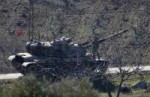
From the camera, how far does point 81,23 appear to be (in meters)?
73.0

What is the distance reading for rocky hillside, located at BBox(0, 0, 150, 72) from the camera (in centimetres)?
6719

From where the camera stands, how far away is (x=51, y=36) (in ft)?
227

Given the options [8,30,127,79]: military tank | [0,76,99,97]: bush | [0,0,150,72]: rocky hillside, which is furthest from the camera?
[0,0,150,72]: rocky hillside

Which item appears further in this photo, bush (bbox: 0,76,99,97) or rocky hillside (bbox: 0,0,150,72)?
rocky hillside (bbox: 0,0,150,72)

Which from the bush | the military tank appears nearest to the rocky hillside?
the military tank

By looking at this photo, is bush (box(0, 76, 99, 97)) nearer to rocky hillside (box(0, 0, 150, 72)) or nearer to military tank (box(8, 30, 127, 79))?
military tank (box(8, 30, 127, 79))

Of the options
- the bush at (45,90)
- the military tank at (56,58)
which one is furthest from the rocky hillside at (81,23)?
the bush at (45,90)

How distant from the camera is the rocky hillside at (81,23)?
67.2 m

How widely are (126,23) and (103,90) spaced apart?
81.1 feet

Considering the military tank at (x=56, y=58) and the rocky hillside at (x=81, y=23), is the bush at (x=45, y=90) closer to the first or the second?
the military tank at (x=56, y=58)

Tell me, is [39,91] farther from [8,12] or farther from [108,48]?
[8,12]

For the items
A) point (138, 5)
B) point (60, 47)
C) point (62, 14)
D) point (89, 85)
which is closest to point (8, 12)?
point (62, 14)

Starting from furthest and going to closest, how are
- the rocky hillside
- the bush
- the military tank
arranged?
1. the rocky hillside
2. the military tank
3. the bush

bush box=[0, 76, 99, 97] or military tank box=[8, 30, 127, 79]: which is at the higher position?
bush box=[0, 76, 99, 97]
